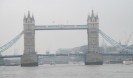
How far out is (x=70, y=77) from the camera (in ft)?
203

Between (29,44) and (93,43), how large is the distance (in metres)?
13.9

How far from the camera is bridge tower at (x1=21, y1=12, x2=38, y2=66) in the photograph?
115750mm

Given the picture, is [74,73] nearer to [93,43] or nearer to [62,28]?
[62,28]

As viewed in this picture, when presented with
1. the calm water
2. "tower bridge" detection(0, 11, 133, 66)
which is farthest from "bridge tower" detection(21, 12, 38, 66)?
the calm water

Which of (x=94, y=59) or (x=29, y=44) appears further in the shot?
(x=29, y=44)

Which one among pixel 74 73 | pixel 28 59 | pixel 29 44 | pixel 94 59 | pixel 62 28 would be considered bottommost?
pixel 74 73

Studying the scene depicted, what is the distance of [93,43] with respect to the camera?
119625mm

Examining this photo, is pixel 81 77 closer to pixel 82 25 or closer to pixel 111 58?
pixel 82 25

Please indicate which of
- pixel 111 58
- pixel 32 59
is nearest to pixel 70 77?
pixel 32 59

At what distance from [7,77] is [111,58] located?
109679 millimetres

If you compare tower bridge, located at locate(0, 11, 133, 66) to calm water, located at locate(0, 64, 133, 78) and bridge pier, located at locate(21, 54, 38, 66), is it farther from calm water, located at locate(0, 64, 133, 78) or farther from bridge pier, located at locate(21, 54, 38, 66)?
calm water, located at locate(0, 64, 133, 78)

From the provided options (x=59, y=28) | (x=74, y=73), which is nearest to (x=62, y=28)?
(x=59, y=28)

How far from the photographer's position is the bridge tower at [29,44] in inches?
4557

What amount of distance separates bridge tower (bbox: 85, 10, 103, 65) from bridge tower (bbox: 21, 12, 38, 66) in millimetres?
11437
